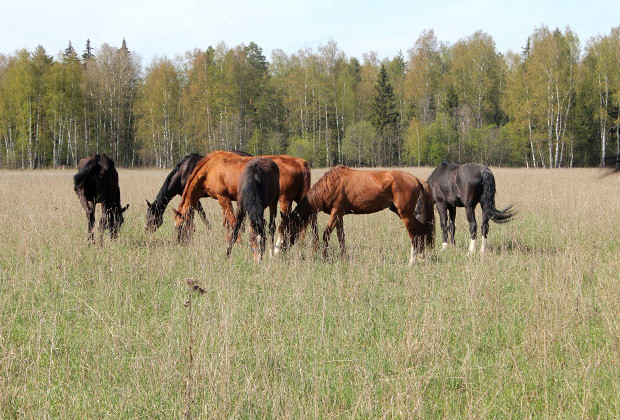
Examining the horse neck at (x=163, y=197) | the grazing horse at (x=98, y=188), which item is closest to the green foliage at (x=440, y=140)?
the horse neck at (x=163, y=197)

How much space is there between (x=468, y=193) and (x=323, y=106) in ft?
122

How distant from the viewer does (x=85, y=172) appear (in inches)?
305

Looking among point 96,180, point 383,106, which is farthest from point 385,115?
point 96,180

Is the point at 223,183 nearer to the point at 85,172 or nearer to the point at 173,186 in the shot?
the point at 173,186

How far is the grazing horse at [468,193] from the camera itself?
795 cm

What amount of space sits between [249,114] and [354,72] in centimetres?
1607

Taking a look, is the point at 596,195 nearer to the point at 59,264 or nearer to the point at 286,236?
the point at 286,236

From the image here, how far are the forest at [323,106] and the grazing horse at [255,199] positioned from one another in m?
31.7

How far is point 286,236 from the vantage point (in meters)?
6.82

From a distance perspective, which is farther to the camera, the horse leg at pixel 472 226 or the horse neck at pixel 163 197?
the horse neck at pixel 163 197

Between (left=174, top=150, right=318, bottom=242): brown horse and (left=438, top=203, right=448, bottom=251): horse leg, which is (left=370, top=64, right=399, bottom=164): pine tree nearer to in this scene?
(left=438, top=203, right=448, bottom=251): horse leg

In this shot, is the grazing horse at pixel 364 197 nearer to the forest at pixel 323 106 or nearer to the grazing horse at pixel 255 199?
the grazing horse at pixel 255 199

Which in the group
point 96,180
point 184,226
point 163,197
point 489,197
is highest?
point 96,180

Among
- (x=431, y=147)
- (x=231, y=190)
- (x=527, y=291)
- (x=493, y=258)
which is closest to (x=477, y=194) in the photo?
(x=493, y=258)
